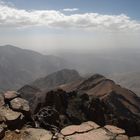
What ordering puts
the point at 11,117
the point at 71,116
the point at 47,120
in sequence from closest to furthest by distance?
the point at 11,117, the point at 47,120, the point at 71,116

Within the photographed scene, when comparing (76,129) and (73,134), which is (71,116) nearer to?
Result: (76,129)

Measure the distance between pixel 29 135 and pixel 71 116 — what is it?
1059 inches

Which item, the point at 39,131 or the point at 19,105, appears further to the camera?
the point at 19,105

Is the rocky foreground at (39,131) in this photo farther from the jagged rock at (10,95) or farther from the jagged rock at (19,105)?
the jagged rock at (10,95)

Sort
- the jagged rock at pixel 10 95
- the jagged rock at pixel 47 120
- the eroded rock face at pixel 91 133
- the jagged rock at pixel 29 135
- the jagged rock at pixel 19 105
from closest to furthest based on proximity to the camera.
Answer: the eroded rock face at pixel 91 133 → the jagged rock at pixel 29 135 → the jagged rock at pixel 19 105 → the jagged rock at pixel 47 120 → the jagged rock at pixel 10 95

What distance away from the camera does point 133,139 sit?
52.2 ft

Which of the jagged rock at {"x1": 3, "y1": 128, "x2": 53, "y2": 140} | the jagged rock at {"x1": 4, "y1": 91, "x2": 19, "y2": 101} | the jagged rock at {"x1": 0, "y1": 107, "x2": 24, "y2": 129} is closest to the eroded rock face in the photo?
the jagged rock at {"x1": 3, "y1": 128, "x2": 53, "y2": 140}

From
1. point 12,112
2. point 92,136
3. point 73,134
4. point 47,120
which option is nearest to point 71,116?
point 47,120

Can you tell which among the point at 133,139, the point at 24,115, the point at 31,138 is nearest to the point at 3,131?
the point at 31,138

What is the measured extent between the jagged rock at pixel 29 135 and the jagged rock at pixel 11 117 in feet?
3.50

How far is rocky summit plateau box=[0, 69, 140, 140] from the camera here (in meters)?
15.1

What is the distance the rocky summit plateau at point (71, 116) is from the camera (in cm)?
1508

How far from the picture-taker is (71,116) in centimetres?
4156

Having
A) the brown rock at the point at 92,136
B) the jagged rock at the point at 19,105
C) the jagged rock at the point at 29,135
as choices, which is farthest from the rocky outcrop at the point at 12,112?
the brown rock at the point at 92,136
